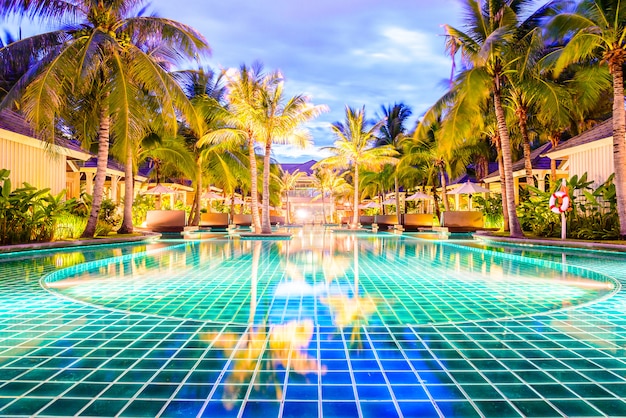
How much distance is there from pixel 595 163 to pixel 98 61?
52.3ft

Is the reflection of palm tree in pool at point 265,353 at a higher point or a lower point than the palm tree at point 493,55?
lower

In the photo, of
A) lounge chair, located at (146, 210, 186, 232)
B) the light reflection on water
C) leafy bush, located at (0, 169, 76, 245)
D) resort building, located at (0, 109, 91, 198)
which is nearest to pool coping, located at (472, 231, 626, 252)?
the light reflection on water

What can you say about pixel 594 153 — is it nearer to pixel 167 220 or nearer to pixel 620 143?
pixel 620 143

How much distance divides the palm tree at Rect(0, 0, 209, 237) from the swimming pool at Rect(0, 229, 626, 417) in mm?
5642

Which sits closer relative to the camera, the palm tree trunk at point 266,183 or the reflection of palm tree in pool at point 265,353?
the reflection of palm tree in pool at point 265,353

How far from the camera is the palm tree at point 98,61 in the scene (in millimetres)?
10711

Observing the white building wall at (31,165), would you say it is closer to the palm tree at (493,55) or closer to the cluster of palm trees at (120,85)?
the cluster of palm trees at (120,85)

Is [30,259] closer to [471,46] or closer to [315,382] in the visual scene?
[315,382]

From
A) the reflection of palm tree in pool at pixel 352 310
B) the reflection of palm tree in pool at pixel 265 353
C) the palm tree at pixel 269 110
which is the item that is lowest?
the reflection of palm tree in pool at pixel 352 310

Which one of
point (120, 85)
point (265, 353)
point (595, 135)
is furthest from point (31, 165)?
point (595, 135)

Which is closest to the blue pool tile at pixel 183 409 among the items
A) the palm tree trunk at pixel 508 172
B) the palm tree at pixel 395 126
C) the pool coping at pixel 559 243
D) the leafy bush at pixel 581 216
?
the pool coping at pixel 559 243

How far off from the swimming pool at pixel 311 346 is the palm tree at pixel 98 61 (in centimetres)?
564

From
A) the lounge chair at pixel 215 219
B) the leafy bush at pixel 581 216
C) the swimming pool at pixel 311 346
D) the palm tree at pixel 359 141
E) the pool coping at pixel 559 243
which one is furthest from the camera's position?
the lounge chair at pixel 215 219

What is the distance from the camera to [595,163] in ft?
47.5
